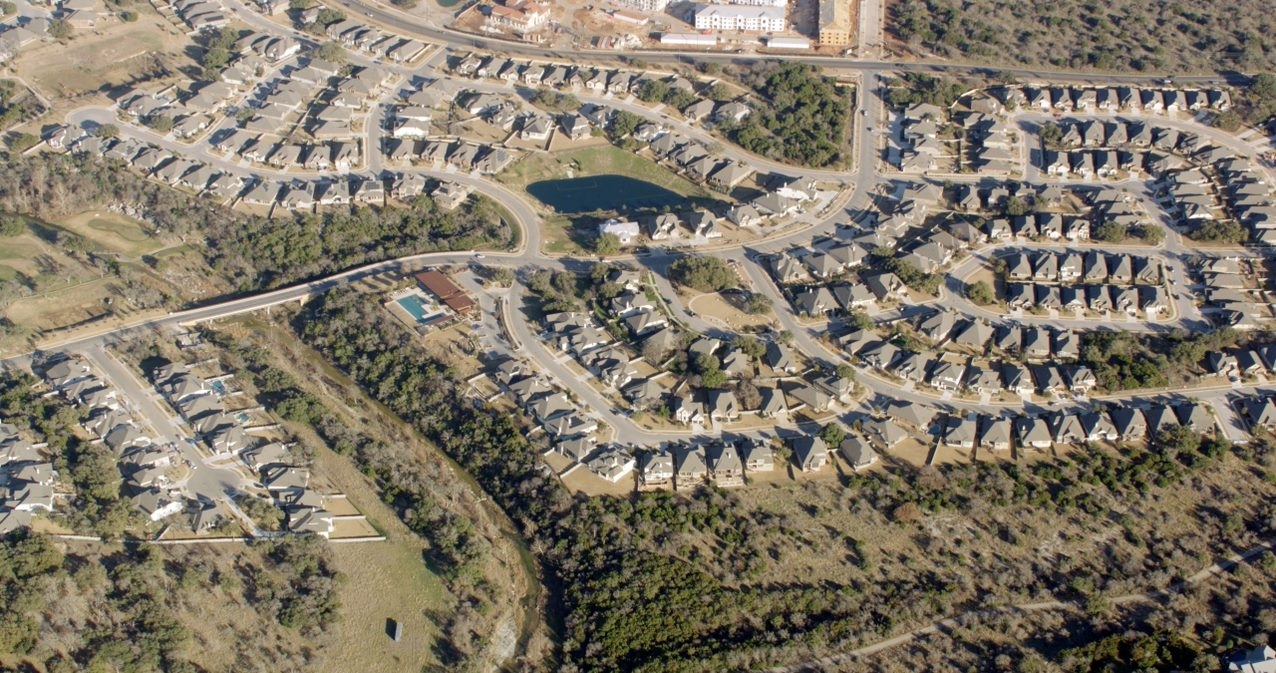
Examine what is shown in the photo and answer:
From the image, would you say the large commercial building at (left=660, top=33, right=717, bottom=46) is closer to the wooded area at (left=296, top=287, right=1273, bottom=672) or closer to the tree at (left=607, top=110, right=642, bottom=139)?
the tree at (left=607, top=110, right=642, bottom=139)

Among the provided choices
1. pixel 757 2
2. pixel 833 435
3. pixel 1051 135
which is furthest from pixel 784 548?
pixel 757 2

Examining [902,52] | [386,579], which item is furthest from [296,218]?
[902,52]

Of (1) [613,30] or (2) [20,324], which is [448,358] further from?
(1) [613,30]

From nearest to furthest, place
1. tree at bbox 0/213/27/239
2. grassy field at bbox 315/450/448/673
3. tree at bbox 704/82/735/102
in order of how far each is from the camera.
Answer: grassy field at bbox 315/450/448/673 → tree at bbox 0/213/27/239 → tree at bbox 704/82/735/102

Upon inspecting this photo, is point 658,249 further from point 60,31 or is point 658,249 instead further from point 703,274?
point 60,31

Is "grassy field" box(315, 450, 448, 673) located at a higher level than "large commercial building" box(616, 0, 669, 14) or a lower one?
lower

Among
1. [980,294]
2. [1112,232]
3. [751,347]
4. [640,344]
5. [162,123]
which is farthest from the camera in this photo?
[162,123]

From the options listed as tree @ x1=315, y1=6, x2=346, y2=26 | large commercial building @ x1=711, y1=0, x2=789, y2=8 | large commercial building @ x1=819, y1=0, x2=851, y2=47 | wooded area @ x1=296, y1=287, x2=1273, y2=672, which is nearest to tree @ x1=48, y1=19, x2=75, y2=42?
tree @ x1=315, y1=6, x2=346, y2=26
